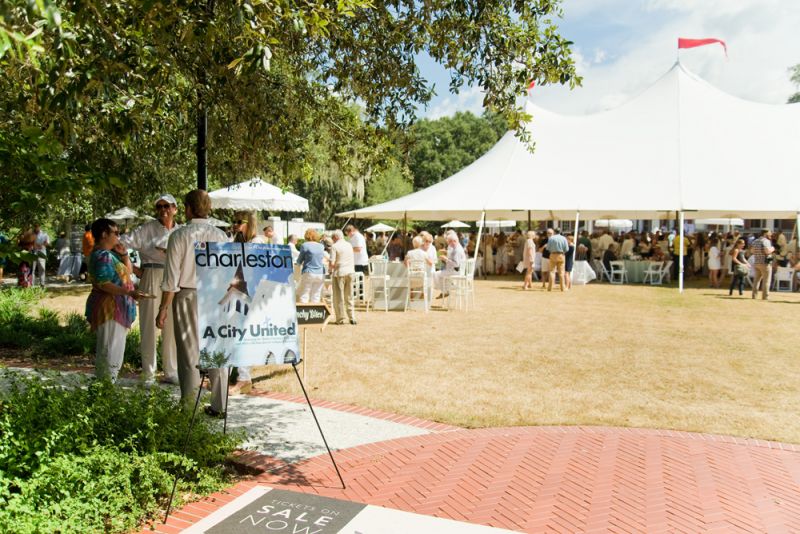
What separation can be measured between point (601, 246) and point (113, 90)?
1995 centimetres

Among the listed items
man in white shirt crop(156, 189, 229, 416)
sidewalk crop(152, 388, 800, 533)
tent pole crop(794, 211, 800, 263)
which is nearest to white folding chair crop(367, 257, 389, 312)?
sidewalk crop(152, 388, 800, 533)

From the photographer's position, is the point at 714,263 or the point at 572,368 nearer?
the point at 572,368

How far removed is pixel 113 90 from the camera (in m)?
5.05

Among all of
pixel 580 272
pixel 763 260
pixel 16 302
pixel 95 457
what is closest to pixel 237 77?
pixel 95 457

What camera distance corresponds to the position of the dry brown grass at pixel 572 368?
606cm

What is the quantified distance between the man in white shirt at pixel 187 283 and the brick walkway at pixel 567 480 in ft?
3.18

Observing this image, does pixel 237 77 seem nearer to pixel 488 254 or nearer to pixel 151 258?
pixel 151 258

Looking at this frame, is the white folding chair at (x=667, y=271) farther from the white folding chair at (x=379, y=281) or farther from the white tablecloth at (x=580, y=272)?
the white folding chair at (x=379, y=281)

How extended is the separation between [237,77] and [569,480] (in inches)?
151

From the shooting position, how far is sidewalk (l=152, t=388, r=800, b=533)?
379 cm

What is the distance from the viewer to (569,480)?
14.2 feet

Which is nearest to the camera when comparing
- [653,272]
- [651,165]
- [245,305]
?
[245,305]

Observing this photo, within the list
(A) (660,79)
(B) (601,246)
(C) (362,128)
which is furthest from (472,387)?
(A) (660,79)

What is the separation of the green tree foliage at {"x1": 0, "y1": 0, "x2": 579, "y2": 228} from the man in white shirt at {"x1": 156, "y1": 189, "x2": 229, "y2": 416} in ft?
1.85
